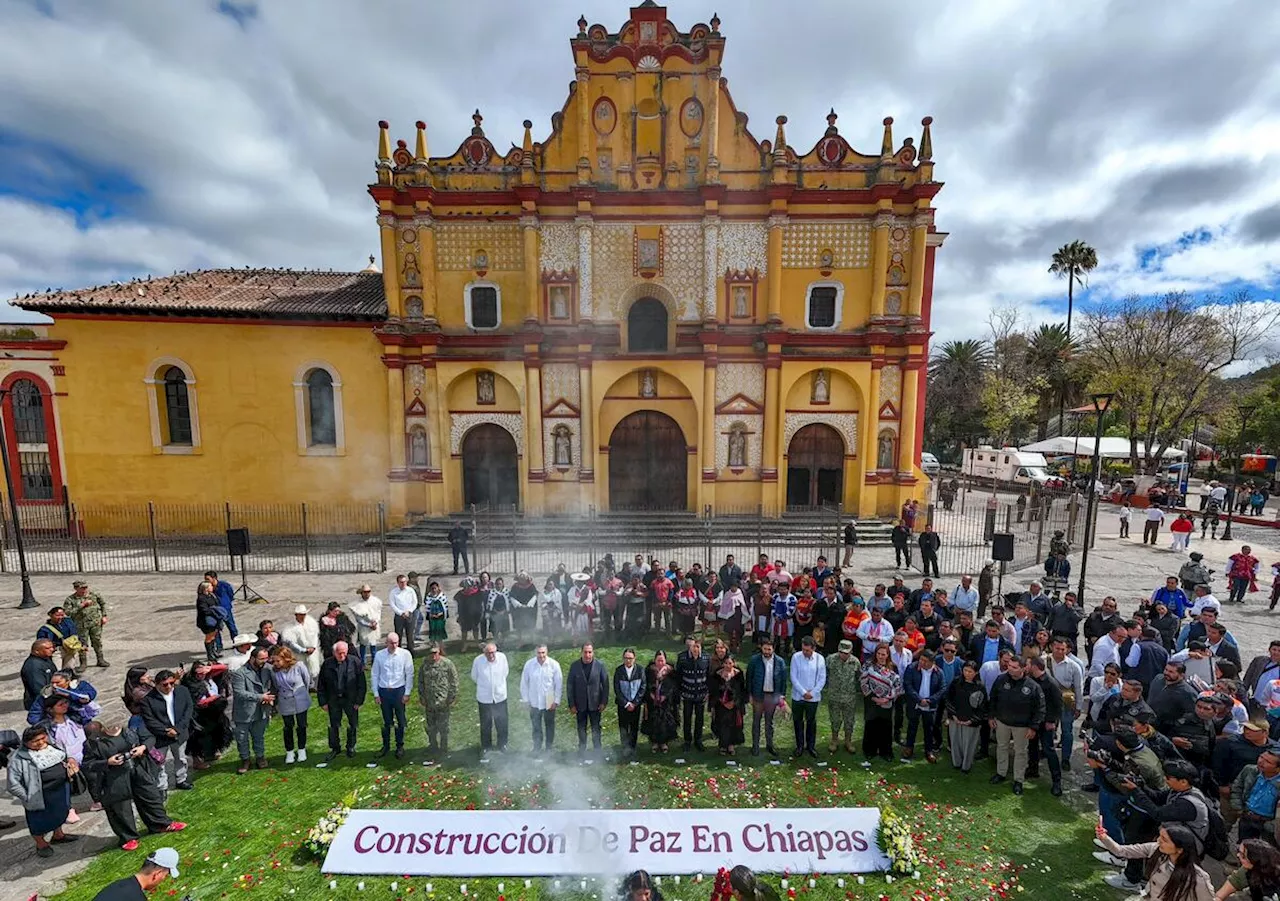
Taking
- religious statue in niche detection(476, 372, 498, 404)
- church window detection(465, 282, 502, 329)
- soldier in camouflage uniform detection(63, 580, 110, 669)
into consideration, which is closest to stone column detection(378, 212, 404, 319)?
church window detection(465, 282, 502, 329)

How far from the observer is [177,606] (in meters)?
14.1

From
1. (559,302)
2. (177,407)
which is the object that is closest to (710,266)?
(559,302)

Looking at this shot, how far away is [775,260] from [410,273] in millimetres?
13846

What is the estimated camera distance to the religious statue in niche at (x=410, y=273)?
2133 centimetres

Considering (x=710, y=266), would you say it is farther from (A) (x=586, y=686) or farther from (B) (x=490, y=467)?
(A) (x=586, y=686)

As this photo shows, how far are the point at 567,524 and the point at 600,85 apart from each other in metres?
16.3

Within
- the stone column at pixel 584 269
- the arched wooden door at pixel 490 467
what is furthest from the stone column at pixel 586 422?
the arched wooden door at pixel 490 467

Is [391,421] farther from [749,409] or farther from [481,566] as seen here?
[749,409]

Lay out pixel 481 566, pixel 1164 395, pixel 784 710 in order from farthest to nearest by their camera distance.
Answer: pixel 1164 395, pixel 481 566, pixel 784 710

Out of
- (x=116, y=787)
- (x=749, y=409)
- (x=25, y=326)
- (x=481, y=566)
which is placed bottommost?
(x=481, y=566)

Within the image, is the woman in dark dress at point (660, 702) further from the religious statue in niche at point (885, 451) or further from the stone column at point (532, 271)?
the religious statue in niche at point (885, 451)

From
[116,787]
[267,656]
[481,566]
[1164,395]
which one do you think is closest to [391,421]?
[481,566]

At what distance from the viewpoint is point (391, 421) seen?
853 inches

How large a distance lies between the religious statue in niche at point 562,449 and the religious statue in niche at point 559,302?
4552 mm
